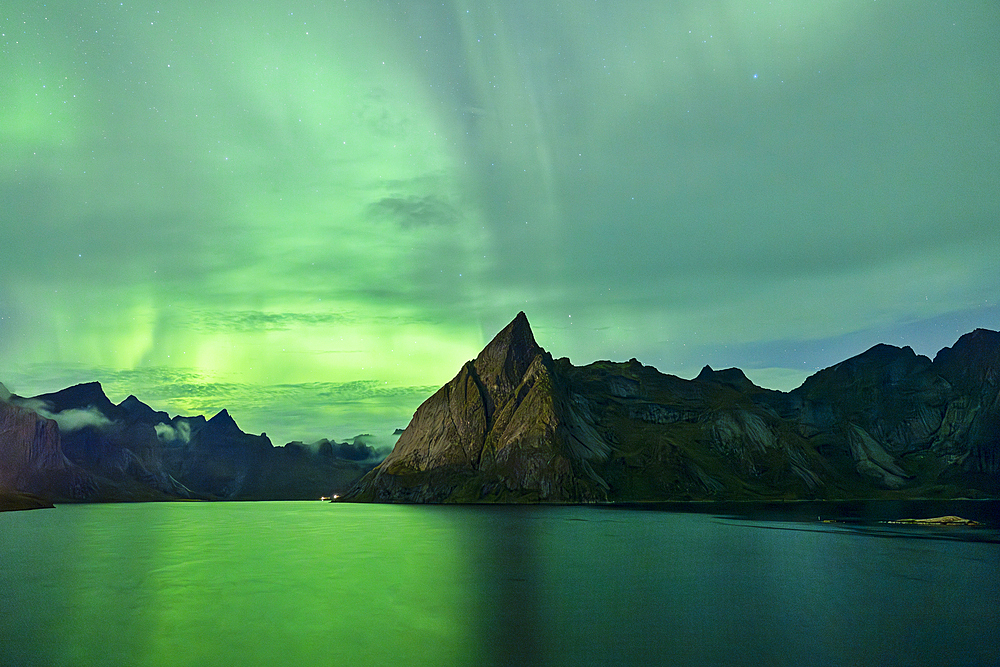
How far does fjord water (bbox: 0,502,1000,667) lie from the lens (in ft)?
129

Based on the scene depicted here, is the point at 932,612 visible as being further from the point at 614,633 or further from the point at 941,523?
the point at 941,523

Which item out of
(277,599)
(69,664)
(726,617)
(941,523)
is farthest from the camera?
(941,523)

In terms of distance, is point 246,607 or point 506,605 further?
point 246,607

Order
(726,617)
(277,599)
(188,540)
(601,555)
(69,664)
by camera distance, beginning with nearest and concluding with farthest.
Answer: (69,664) < (726,617) < (277,599) < (601,555) < (188,540)

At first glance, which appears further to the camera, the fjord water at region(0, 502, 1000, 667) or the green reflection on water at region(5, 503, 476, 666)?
the green reflection on water at region(5, 503, 476, 666)

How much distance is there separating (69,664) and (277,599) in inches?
845

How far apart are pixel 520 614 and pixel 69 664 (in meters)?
29.3

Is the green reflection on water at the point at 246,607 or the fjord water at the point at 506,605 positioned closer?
the fjord water at the point at 506,605

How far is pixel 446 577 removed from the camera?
230ft

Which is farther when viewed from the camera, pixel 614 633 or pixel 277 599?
pixel 277 599

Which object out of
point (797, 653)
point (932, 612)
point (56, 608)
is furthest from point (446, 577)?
point (932, 612)

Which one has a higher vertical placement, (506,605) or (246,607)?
(506,605)

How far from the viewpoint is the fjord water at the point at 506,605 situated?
1544 inches

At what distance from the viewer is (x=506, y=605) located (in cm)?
5309
